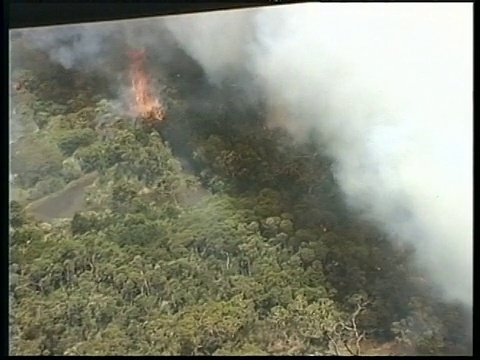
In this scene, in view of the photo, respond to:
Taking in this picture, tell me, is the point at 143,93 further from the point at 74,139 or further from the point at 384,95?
the point at 384,95

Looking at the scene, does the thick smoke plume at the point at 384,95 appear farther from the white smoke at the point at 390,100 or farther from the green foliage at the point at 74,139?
the green foliage at the point at 74,139

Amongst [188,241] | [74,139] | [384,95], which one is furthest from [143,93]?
[384,95]

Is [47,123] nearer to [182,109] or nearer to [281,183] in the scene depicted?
[182,109]

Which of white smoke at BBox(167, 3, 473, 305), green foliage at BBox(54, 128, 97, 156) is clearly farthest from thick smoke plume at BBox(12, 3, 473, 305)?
green foliage at BBox(54, 128, 97, 156)

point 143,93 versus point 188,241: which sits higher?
point 143,93

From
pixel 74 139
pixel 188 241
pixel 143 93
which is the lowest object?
pixel 188 241

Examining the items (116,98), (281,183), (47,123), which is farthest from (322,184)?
(47,123)

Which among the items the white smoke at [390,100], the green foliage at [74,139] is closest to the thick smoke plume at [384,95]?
the white smoke at [390,100]
